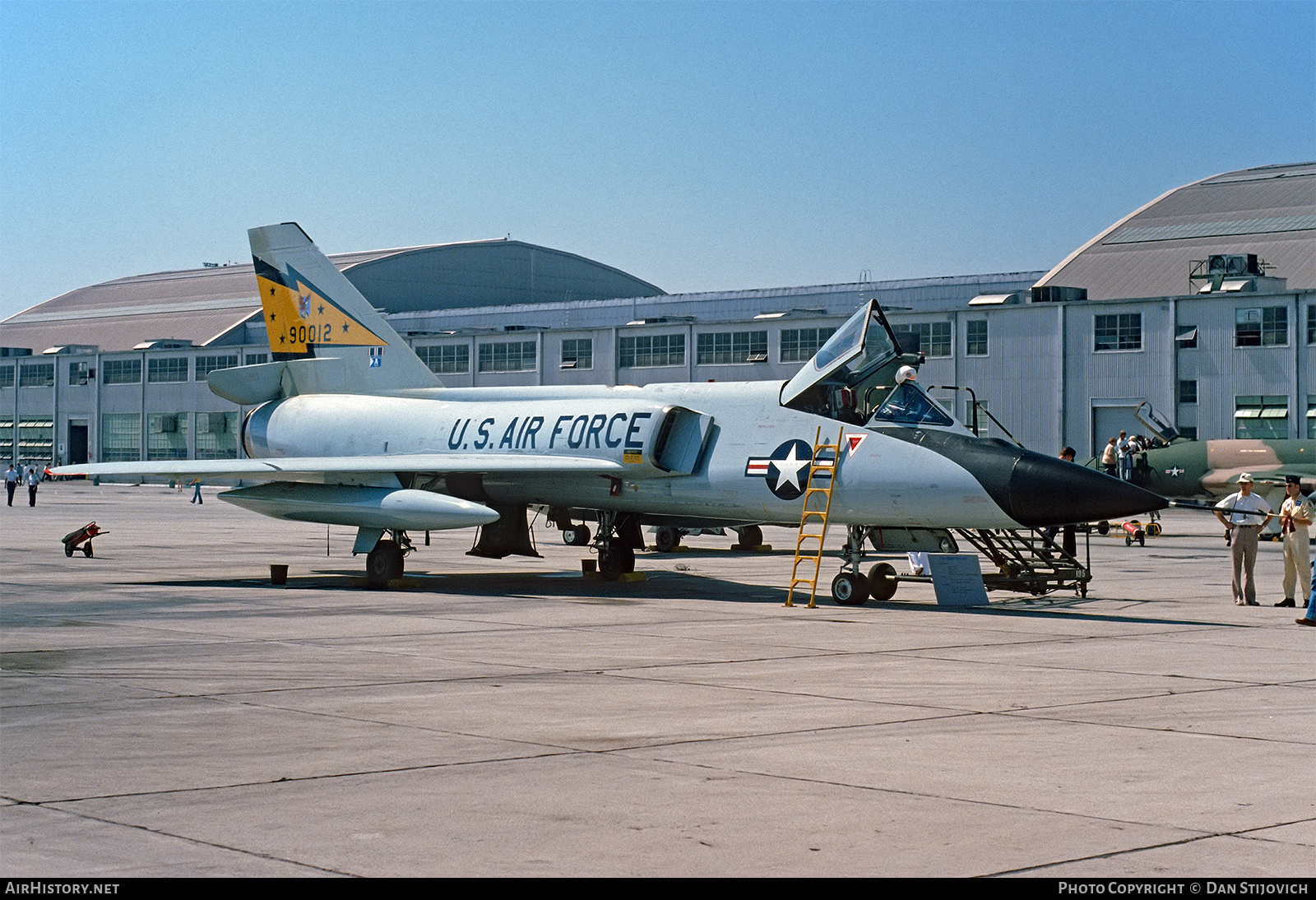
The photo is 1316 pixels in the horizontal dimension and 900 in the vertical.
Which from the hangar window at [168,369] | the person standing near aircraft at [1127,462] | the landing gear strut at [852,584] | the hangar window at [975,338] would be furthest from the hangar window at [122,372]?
the landing gear strut at [852,584]

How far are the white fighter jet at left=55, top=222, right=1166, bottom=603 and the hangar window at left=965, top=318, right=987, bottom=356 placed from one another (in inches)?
1413

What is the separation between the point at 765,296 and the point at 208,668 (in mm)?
67204

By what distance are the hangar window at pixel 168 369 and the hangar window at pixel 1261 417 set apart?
179 ft

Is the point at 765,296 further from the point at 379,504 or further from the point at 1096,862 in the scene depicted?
the point at 1096,862

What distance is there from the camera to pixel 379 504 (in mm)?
18984

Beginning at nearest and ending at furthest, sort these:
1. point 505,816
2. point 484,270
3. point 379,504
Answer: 1. point 505,816
2. point 379,504
3. point 484,270

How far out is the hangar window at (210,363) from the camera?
251 feet

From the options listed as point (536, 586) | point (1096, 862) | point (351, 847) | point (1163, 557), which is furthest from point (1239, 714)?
point (1163, 557)

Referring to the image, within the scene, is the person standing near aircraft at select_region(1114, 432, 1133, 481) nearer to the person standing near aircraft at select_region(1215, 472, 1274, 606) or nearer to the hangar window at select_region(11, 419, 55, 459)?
the person standing near aircraft at select_region(1215, 472, 1274, 606)

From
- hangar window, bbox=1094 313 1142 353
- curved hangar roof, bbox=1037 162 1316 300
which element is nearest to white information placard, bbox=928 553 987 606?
hangar window, bbox=1094 313 1142 353

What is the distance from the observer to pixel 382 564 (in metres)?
19.2

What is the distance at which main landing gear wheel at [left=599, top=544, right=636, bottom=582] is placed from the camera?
2081cm

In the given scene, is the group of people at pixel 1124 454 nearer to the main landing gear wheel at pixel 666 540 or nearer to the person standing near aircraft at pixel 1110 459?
the person standing near aircraft at pixel 1110 459

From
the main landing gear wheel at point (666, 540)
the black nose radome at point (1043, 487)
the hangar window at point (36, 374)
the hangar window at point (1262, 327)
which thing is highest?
the hangar window at point (36, 374)
